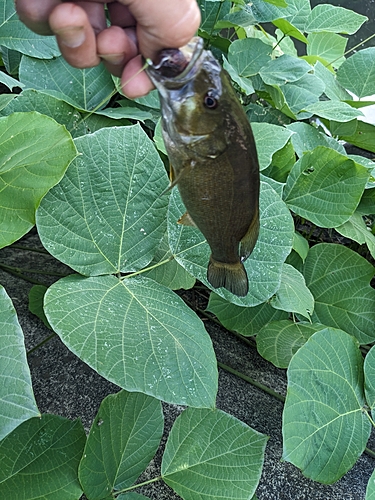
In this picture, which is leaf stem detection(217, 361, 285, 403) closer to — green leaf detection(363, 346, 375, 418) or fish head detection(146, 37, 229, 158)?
green leaf detection(363, 346, 375, 418)

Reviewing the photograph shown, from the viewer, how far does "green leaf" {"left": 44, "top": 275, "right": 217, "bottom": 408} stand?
697 millimetres

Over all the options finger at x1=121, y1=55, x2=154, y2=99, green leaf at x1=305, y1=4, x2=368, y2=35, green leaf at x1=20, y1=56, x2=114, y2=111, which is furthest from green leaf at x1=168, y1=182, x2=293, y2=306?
green leaf at x1=305, y1=4, x2=368, y2=35

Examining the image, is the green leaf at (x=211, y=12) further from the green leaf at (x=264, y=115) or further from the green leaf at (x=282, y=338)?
the green leaf at (x=282, y=338)

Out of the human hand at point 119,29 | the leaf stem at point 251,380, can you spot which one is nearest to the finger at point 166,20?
the human hand at point 119,29

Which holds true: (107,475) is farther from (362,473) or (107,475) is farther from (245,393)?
(362,473)

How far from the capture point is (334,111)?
4.49ft

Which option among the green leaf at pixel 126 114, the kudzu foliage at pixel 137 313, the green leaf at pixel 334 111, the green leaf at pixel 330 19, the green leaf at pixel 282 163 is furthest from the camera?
the green leaf at pixel 330 19

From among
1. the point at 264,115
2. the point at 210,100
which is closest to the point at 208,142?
the point at 210,100

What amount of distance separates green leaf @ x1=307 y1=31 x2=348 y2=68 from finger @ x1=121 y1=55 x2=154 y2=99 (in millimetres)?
1508

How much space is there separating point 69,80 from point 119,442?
77 cm

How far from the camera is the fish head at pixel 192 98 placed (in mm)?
522

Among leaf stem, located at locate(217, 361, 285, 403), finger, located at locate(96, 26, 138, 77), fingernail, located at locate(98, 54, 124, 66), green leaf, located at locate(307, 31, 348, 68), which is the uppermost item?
finger, located at locate(96, 26, 138, 77)

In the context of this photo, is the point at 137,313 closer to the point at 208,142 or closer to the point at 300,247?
the point at 208,142

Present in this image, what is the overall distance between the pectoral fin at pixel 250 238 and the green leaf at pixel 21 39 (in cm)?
68
